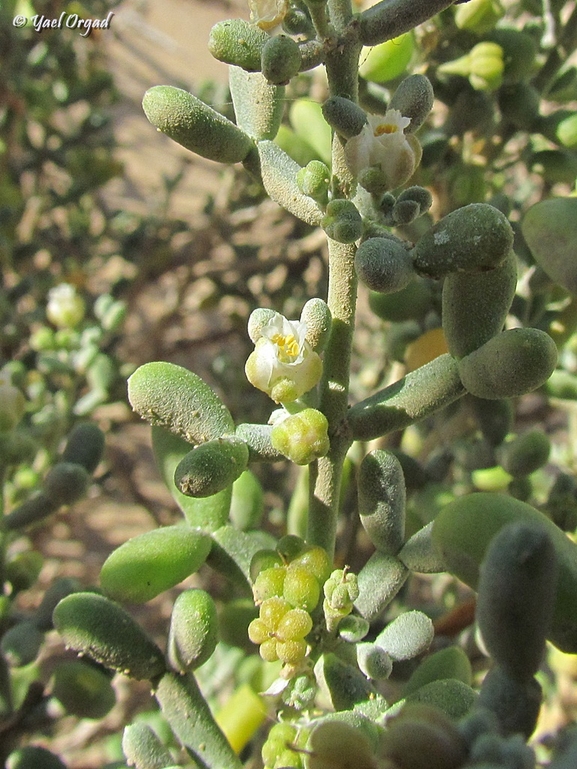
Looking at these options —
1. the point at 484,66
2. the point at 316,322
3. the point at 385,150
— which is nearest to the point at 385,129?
the point at 385,150

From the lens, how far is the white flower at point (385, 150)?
0.54 metres

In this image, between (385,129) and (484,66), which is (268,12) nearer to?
(385,129)

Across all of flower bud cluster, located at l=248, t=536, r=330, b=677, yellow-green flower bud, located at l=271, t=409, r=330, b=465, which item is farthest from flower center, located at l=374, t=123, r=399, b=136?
flower bud cluster, located at l=248, t=536, r=330, b=677

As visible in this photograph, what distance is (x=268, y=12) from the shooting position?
21.9 inches

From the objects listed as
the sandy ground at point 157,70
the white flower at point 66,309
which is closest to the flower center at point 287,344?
the white flower at point 66,309

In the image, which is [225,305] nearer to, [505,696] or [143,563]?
[143,563]

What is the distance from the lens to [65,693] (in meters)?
0.73

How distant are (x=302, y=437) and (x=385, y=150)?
21cm

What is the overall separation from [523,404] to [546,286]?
2.69 ft

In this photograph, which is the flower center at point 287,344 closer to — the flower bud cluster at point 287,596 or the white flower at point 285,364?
the white flower at point 285,364

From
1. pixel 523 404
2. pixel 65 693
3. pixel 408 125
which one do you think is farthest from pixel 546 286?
pixel 523 404

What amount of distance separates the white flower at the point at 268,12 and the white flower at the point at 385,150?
10 centimetres

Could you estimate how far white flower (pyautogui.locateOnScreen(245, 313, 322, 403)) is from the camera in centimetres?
54

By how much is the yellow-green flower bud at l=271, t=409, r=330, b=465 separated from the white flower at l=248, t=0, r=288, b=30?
0.28 meters
